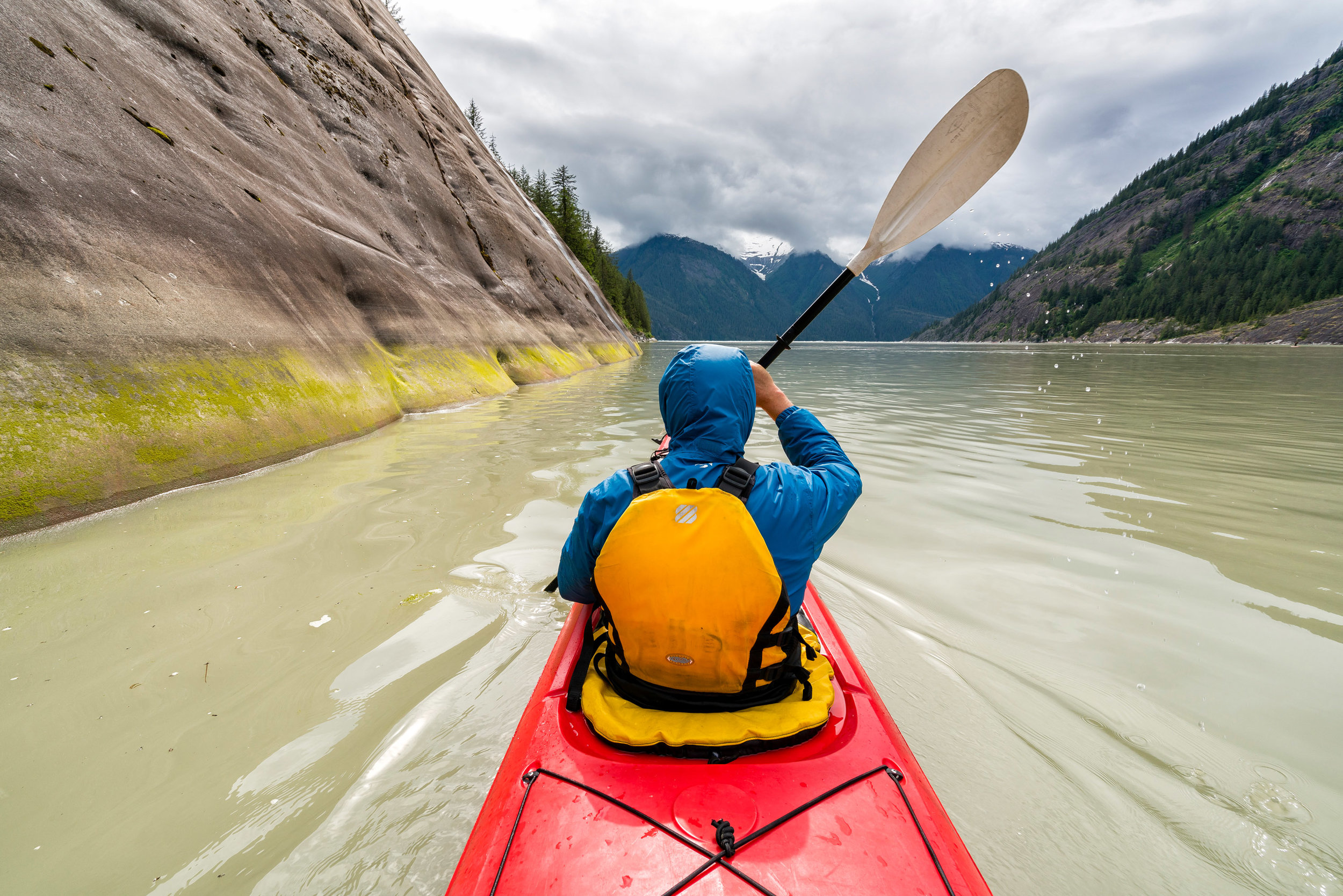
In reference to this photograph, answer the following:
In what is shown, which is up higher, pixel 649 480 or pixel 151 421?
pixel 151 421

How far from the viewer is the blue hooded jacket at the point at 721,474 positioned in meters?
1.92

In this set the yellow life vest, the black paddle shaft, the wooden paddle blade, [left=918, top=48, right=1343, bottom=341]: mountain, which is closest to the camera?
the yellow life vest

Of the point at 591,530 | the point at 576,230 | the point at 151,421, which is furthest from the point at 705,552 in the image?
the point at 576,230

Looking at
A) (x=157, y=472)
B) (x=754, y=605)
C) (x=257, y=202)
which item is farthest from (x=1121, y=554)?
(x=257, y=202)

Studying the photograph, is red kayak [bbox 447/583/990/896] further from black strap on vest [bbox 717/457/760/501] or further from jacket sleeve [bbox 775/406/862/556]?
black strap on vest [bbox 717/457/760/501]

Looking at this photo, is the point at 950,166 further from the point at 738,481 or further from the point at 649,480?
the point at 649,480

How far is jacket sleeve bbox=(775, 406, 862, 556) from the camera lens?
200cm

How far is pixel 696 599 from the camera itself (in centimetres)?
163

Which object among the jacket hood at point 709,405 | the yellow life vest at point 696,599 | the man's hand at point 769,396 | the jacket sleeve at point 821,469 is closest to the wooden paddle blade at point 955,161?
the man's hand at point 769,396

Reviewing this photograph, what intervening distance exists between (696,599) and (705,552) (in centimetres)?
16

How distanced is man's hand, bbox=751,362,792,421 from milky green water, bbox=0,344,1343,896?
1.72 meters

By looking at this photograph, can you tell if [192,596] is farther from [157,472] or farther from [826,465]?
[826,465]

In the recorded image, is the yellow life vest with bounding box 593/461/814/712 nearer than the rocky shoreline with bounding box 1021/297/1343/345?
Yes

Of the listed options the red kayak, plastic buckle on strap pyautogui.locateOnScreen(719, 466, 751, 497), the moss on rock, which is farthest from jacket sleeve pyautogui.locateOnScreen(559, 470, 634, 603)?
the moss on rock
